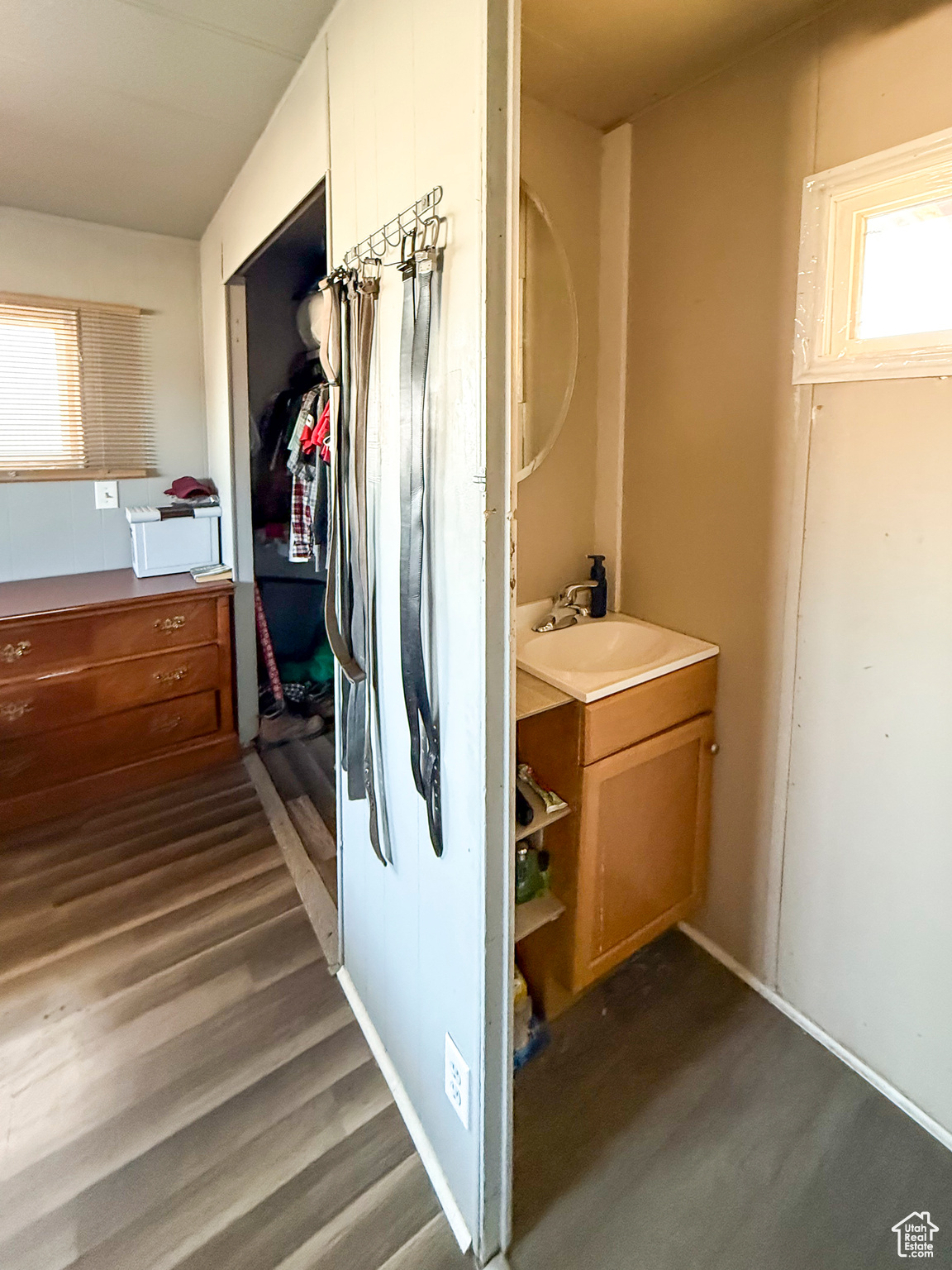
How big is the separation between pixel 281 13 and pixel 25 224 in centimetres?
178

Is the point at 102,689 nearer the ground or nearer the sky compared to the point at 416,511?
nearer the ground

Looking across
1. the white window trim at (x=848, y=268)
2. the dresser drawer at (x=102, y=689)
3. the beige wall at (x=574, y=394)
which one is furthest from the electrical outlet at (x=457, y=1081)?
the dresser drawer at (x=102, y=689)

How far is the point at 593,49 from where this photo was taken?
150 centimetres

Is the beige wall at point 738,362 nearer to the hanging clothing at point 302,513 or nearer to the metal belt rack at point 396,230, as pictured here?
the metal belt rack at point 396,230

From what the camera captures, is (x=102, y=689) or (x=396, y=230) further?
(x=102, y=689)

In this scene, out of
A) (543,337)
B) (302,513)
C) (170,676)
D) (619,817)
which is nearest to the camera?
(619,817)

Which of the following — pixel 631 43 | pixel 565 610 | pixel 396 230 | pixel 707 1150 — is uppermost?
pixel 631 43

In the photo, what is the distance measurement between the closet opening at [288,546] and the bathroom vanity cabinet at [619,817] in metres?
1.21

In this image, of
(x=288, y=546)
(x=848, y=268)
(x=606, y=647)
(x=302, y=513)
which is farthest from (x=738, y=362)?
(x=288, y=546)

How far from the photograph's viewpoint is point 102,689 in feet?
8.59

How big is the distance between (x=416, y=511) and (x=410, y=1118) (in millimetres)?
1298

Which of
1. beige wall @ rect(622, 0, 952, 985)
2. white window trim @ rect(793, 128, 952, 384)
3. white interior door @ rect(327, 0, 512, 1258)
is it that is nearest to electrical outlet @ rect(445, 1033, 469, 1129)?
white interior door @ rect(327, 0, 512, 1258)

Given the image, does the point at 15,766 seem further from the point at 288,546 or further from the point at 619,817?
the point at 619,817

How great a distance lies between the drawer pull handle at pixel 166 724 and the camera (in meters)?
2.79
